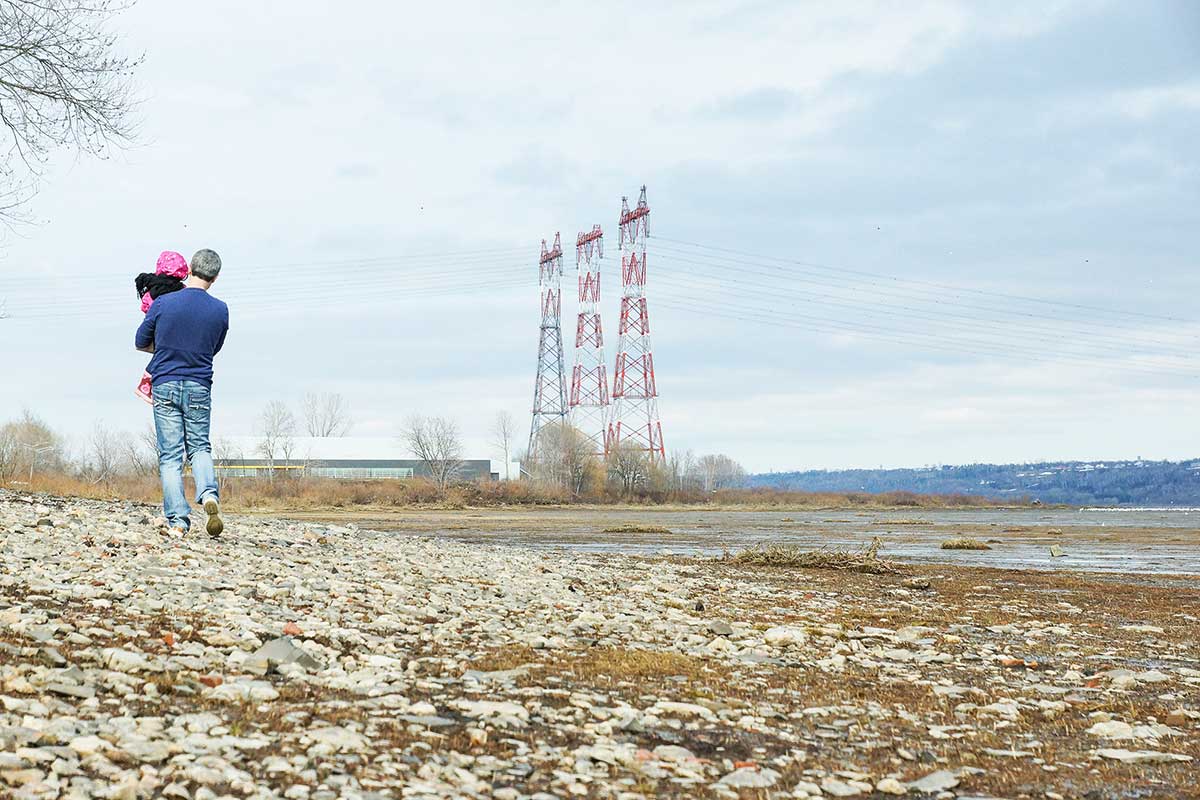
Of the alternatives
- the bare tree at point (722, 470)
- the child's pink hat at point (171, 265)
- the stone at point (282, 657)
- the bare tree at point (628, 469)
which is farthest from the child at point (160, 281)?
the bare tree at point (722, 470)

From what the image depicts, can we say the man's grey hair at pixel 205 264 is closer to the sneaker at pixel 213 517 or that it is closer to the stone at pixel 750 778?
the sneaker at pixel 213 517

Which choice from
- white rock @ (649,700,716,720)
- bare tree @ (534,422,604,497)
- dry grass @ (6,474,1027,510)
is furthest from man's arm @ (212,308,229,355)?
bare tree @ (534,422,604,497)

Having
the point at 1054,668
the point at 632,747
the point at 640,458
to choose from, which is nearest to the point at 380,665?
the point at 632,747

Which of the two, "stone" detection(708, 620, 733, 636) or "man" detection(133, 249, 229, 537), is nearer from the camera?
"stone" detection(708, 620, 733, 636)

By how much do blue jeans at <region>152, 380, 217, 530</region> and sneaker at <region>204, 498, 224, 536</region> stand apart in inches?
3.1

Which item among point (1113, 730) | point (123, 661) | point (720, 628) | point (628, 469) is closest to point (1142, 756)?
point (1113, 730)

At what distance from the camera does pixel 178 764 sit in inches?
179

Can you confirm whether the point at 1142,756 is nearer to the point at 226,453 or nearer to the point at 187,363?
the point at 187,363

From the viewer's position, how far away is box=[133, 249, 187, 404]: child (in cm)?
1106

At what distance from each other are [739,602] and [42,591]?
6.75 m

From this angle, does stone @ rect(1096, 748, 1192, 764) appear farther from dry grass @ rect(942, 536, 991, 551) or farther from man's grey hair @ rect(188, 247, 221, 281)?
dry grass @ rect(942, 536, 991, 551)

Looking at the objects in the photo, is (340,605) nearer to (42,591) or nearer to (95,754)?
(42,591)

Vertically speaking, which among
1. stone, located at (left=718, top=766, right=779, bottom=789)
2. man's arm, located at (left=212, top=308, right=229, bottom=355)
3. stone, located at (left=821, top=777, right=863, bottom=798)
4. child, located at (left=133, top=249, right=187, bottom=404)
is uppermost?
child, located at (left=133, top=249, right=187, bottom=404)

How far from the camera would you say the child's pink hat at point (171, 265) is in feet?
36.3
